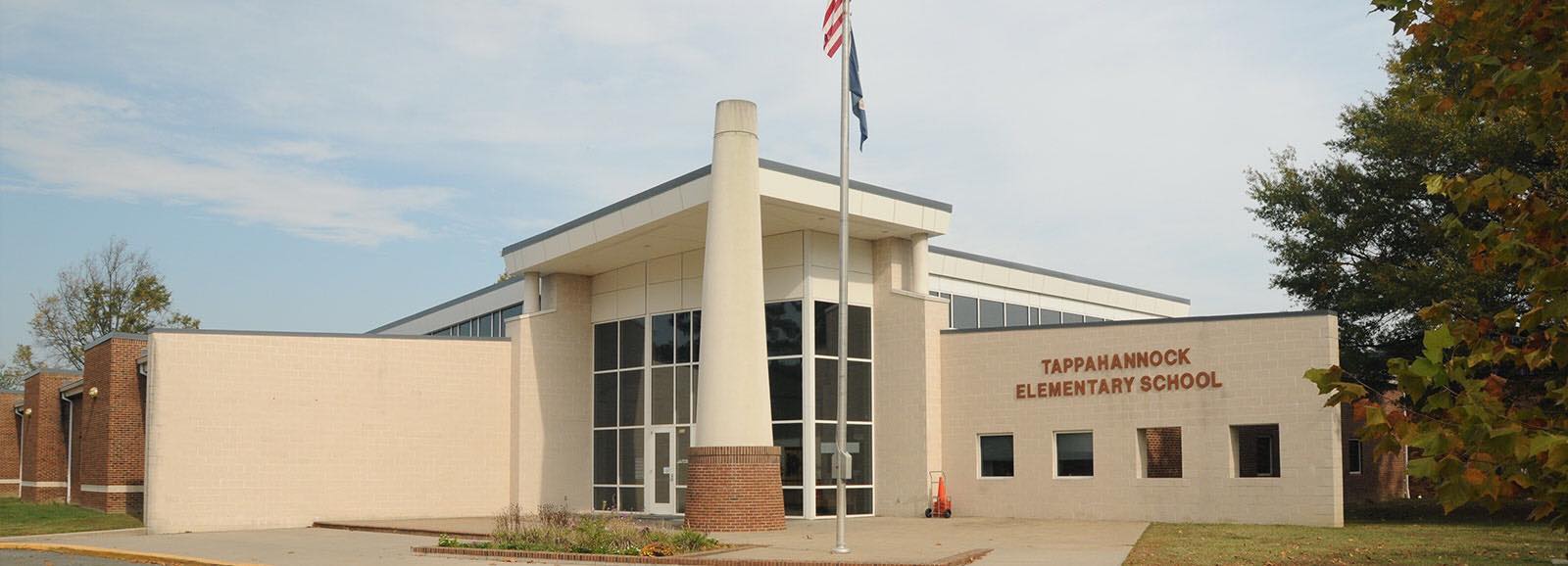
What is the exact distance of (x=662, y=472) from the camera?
3375cm

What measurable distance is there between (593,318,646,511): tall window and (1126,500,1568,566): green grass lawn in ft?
46.2

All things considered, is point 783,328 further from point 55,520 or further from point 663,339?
point 55,520

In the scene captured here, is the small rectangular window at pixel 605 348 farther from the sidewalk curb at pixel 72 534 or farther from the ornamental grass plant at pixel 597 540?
the ornamental grass plant at pixel 597 540

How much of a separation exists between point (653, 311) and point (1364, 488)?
2368 cm

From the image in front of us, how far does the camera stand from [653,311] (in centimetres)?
3441

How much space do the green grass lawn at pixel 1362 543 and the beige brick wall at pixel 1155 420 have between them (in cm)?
120

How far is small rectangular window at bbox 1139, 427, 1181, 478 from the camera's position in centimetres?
2864

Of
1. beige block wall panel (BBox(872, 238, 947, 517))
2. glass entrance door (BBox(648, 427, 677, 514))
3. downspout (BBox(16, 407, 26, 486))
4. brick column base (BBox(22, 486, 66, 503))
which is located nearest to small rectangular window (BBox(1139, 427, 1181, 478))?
beige block wall panel (BBox(872, 238, 947, 517))

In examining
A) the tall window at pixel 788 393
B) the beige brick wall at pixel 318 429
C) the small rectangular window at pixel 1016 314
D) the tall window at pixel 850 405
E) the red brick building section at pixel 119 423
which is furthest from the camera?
the small rectangular window at pixel 1016 314

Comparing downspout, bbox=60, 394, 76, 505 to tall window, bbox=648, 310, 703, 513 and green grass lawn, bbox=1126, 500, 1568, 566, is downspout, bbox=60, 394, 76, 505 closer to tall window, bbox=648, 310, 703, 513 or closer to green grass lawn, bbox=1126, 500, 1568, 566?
tall window, bbox=648, 310, 703, 513

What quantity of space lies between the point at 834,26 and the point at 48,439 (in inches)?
1430

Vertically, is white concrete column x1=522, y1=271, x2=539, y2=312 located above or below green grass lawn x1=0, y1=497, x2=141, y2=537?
above

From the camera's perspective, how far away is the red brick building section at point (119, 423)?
3419cm

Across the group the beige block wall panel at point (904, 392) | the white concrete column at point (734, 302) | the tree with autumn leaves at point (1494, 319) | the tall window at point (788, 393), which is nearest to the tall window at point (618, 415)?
the tall window at point (788, 393)
